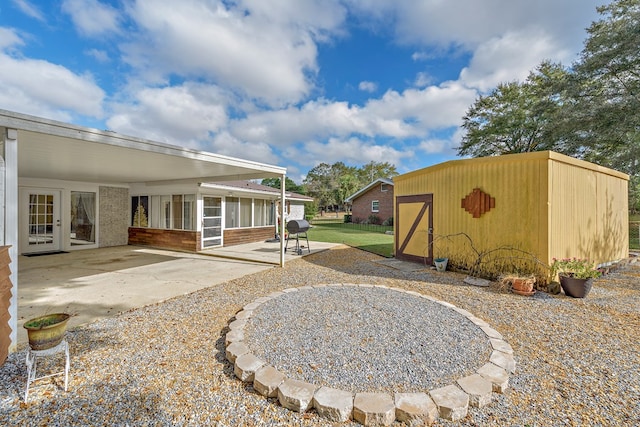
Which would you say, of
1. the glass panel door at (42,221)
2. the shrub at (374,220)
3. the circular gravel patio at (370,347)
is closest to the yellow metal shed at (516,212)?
the circular gravel patio at (370,347)

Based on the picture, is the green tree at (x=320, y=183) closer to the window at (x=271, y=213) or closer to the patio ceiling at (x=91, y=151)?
the window at (x=271, y=213)

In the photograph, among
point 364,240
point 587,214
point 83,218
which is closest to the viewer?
point 587,214

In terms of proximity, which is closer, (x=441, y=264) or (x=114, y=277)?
(x=114, y=277)

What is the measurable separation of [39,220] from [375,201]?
20.4m

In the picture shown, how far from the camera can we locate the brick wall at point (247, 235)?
11.1 m

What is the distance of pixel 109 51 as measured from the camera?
8.87 m

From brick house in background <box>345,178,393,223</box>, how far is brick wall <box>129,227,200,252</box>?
15701 millimetres

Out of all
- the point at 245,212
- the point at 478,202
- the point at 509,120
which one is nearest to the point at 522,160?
the point at 478,202

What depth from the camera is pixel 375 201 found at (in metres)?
23.7

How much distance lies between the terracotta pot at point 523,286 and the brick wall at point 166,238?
9267mm

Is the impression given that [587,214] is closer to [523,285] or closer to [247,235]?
[523,285]

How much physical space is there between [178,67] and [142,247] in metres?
7.02

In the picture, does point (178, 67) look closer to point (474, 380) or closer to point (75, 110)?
point (75, 110)

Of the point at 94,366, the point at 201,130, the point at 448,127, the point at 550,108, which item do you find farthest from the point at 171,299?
the point at 448,127
